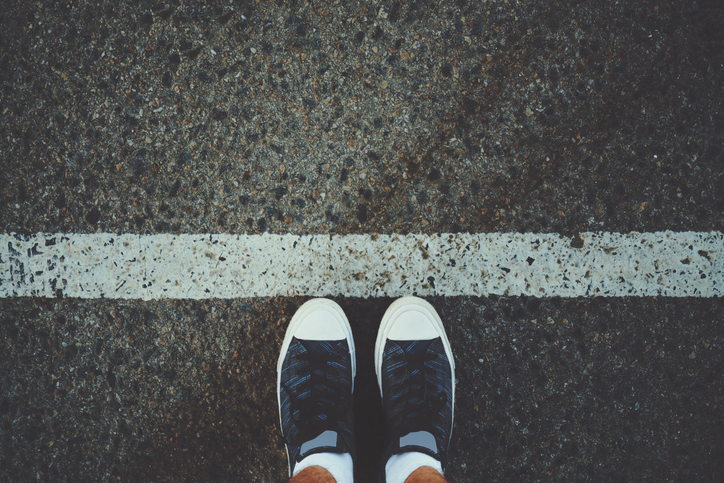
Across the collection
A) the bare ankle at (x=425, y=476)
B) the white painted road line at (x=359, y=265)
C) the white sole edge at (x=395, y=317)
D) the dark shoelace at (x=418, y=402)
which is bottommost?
the bare ankle at (x=425, y=476)

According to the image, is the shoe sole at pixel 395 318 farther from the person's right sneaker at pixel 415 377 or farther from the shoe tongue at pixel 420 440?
the shoe tongue at pixel 420 440

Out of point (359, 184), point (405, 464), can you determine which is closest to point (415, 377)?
point (405, 464)

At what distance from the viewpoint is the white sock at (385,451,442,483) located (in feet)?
5.72

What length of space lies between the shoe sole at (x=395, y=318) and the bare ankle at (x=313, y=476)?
42 centimetres

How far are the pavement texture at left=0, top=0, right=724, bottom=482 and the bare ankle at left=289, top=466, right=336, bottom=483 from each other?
0.26 metres

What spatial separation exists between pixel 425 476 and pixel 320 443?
1.64 feet

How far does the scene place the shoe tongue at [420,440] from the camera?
1790 mm

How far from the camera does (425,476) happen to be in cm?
169

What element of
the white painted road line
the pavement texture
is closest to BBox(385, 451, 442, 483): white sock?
the pavement texture

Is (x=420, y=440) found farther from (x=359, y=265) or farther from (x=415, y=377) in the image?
(x=359, y=265)

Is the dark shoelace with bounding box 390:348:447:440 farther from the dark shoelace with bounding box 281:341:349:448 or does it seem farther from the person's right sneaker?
the dark shoelace with bounding box 281:341:349:448

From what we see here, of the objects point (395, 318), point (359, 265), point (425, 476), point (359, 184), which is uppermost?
point (359, 184)

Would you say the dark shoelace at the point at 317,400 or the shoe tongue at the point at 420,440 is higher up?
the dark shoelace at the point at 317,400

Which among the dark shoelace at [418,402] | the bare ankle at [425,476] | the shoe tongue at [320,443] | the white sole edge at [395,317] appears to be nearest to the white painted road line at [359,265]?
the white sole edge at [395,317]
